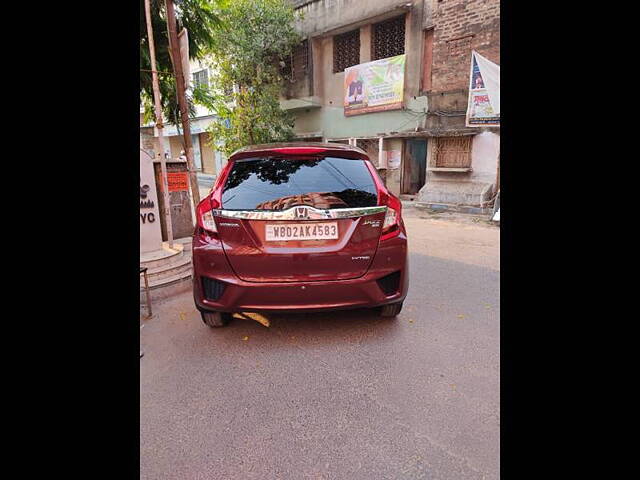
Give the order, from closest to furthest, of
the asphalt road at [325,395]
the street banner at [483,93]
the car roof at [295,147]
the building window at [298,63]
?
1. the asphalt road at [325,395]
2. the car roof at [295,147]
3. the street banner at [483,93]
4. the building window at [298,63]

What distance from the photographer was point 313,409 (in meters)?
2.12

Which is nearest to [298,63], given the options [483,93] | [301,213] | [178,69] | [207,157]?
[483,93]

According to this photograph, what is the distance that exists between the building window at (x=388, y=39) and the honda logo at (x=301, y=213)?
1160 centimetres

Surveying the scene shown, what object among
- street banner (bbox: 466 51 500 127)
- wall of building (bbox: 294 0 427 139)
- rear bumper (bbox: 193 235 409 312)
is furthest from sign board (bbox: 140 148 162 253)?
wall of building (bbox: 294 0 427 139)

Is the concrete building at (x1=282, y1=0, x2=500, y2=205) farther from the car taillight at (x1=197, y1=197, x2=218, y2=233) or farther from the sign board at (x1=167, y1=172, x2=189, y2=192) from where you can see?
the car taillight at (x1=197, y1=197, x2=218, y2=233)

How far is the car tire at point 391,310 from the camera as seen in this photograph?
3.11m

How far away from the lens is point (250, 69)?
12.7 meters

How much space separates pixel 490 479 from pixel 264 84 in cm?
1385

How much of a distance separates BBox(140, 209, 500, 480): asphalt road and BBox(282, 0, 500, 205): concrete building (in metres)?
7.80

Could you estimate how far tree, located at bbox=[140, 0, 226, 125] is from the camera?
559 centimetres

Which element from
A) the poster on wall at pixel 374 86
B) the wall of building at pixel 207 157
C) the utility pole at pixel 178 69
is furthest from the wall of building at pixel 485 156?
the wall of building at pixel 207 157

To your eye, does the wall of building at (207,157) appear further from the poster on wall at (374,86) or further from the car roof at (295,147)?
the car roof at (295,147)
